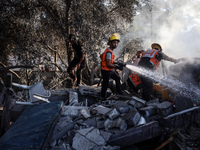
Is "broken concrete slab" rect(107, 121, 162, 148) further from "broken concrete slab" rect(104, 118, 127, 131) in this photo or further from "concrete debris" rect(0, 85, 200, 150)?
"broken concrete slab" rect(104, 118, 127, 131)

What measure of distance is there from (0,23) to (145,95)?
7598mm

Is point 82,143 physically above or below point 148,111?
below

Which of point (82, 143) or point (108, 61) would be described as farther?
point (108, 61)

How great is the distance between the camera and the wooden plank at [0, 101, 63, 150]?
7.54 ft

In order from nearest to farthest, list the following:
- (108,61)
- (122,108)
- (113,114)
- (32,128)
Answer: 1. (32,128)
2. (113,114)
3. (122,108)
4. (108,61)

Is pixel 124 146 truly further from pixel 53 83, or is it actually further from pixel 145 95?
pixel 53 83

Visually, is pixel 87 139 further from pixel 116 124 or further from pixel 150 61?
pixel 150 61

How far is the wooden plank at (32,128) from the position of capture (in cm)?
230

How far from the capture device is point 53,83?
9.52 meters

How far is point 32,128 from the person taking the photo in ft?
8.85

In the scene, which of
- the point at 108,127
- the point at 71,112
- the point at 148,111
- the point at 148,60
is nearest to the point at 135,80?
the point at 148,60

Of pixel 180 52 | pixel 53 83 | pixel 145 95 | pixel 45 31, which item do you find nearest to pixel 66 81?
pixel 53 83

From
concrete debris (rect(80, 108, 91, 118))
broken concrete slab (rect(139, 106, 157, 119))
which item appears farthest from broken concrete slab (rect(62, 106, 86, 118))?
broken concrete slab (rect(139, 106, 157, 119))

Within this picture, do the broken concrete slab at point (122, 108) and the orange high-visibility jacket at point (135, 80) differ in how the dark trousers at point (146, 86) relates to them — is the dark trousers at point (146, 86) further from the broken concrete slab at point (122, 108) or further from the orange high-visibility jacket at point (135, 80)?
the broken concrete slab at point (122, 108)
